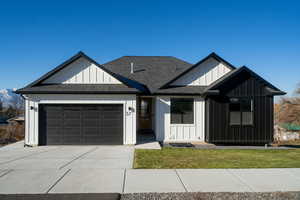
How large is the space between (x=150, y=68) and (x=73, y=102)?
24.3 feet

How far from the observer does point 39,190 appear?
421 centimetres

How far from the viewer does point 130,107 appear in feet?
32.4

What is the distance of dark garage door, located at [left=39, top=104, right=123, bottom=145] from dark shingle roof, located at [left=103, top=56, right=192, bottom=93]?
12.3 ft

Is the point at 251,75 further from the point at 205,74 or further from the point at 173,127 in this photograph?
the point at 173,127

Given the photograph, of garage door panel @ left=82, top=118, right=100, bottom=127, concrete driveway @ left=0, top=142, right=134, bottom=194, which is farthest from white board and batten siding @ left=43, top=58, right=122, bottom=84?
concrete driveway @ left=0, top=142, right=134, bottom=194

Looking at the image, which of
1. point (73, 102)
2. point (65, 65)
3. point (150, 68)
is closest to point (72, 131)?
point (73, 102)

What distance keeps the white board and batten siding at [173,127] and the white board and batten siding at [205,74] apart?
126cm

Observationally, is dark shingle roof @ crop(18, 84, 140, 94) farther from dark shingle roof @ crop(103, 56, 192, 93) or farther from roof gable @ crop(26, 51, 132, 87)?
dark shingle roof @ crop(103, 56, 192, 93)

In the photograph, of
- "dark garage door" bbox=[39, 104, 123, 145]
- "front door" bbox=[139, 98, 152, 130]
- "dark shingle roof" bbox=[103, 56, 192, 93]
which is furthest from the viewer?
"front door" bbox=[139, 98, 152, 130]

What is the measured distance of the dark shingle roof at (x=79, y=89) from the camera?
31.2ft

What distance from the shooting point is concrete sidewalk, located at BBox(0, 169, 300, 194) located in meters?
4.28

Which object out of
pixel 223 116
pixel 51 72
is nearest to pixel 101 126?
pixel 51 72

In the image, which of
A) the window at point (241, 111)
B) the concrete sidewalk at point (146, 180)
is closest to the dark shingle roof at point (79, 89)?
the concrete sidewalk at point (146, 180)

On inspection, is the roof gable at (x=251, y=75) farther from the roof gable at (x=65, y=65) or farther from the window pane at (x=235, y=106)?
the roof gable at (x=65, y=65)
